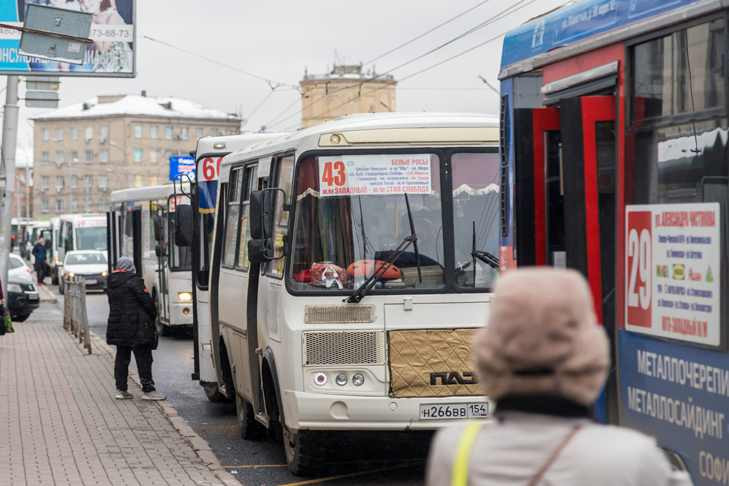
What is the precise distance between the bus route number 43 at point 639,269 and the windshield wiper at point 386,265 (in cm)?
419

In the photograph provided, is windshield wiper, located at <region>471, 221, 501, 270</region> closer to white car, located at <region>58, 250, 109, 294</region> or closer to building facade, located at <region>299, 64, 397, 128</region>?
white car, located at <region>58, 250, 109, 294</region>

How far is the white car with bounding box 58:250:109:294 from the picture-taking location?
4838cm

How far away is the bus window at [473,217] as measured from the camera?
10.3 meters

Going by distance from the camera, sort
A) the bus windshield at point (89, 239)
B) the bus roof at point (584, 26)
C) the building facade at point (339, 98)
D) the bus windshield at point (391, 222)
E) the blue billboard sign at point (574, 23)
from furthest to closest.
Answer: the building facade at point (339, 98)
the bus windshield at point (89, 239)
the bus windshield at point (391, 222)
the blue billboard sign at point (574, 23)
the bus roof at point (584, 26)

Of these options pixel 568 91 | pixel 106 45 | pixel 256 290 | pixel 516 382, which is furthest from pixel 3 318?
pixel 516 382

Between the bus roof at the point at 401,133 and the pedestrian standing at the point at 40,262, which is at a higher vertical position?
the bus roof at the point at 401,133

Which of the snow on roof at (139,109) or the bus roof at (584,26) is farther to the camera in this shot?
the snow on roof at (139,109)

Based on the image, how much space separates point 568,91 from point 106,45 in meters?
22.4

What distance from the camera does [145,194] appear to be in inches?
1172

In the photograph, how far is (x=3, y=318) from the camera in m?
22.7

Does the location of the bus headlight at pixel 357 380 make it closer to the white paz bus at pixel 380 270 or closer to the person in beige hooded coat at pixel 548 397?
the white paz bus at pixel 380 270

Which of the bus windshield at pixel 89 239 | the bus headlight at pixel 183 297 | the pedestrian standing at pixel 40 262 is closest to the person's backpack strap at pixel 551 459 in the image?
the bus headlight at pixel 183 297

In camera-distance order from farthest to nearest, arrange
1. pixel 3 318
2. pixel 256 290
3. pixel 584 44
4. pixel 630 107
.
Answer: pixel 3 318 → pixel 256 290 → pixel 584 44 → pixel 630 107

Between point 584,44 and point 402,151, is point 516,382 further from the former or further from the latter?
point 402,151
